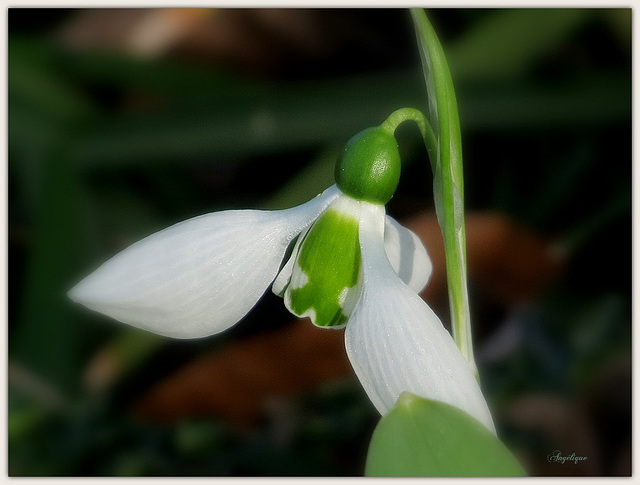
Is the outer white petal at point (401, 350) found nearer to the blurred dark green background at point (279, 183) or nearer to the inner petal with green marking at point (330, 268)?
the inner petal with green marking at point (330, 268)

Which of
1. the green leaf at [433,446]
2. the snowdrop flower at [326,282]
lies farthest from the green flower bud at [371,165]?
the green leaf at [433,446]

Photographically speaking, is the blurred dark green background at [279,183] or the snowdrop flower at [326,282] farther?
the blurred dark green background at [279,183]

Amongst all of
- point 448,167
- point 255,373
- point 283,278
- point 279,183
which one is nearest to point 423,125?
point 448,167

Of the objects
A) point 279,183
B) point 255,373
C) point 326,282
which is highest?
point 279,183

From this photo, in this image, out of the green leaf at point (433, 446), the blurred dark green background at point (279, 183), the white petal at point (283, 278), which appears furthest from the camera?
the blurred dark green background at point (279, 183)

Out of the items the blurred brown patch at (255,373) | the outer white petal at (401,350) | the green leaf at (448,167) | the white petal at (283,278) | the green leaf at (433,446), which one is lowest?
the blurred brown patch at (255,373)

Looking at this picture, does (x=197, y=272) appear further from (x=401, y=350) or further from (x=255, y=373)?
(x=255, y=373)

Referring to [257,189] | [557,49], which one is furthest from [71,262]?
[557,49]
